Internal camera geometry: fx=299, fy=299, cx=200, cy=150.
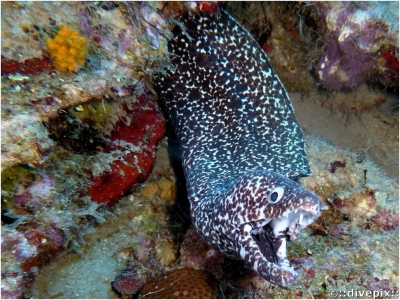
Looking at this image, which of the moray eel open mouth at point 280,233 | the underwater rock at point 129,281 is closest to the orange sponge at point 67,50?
the moray eel open mouth at point 280,233

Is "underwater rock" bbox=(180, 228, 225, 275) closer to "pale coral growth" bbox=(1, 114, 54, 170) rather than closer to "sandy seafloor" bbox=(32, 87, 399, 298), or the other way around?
"sandy seafloor" bbox=(32, 87, 399, 298)

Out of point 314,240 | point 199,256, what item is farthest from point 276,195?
Result: point 199,256

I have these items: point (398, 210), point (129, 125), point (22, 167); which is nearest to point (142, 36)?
point (129, 125)

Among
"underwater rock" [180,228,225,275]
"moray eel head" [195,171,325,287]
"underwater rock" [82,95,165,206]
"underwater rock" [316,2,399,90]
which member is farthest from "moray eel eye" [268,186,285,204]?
"underwater rock" [316,2,399,90]

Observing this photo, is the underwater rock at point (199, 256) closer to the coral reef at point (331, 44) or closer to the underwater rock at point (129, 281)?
the underwater rock at point (129, 281)

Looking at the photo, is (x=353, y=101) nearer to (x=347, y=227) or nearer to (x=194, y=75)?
(x=347, y=227)

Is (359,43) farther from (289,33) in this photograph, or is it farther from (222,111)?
(222,111)
